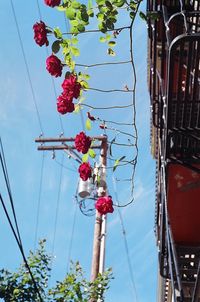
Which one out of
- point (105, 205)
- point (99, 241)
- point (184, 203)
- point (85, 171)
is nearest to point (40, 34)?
point (85, 171)

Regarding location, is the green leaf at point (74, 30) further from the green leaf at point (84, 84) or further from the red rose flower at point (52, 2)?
the green leaf at point (84, 84)

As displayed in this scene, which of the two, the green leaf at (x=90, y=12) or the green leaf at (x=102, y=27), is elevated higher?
the green leaf at (x=90, y=12)

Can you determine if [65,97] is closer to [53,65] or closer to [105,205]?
[53,65]

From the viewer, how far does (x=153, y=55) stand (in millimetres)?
4867

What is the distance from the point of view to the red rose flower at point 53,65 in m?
4.11

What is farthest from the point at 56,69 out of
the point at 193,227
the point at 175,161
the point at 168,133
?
the point at 193,227

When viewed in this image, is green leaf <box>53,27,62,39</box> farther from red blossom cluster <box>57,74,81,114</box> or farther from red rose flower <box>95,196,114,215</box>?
red rose flower <box>95,196,114,215</box>

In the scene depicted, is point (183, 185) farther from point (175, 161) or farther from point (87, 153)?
point (87, 153)

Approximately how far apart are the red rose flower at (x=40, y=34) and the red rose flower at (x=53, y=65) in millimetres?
155

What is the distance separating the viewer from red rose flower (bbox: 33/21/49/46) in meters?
4.01

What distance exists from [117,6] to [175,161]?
1.63 meters

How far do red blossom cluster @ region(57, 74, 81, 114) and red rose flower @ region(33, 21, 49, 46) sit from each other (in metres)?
0.38

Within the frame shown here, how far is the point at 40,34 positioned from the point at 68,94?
546mm

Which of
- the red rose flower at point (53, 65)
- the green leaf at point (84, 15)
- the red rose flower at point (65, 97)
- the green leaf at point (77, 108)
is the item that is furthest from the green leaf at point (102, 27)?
the green leaf at point (77, 108)
